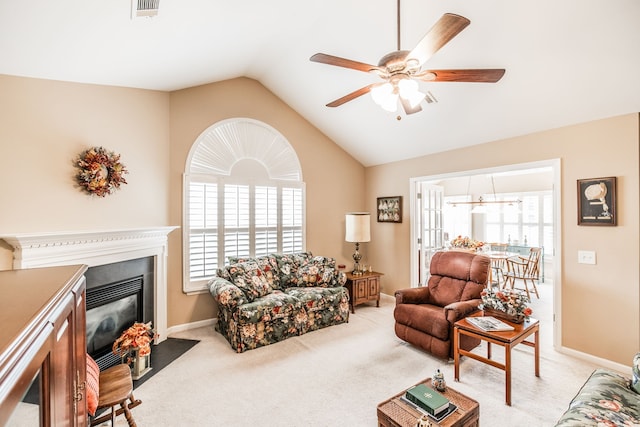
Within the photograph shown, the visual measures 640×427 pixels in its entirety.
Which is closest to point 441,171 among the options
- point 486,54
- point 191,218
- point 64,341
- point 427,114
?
point 427,114

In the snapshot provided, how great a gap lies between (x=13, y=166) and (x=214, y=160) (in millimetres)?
2089

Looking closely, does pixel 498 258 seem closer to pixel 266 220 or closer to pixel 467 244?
pixel 467 244

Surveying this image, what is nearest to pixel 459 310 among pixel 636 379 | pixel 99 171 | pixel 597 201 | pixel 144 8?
pixel 636 379

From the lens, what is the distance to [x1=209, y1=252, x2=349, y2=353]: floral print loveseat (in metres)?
3.30

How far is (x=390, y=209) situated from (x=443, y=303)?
6.66 feet

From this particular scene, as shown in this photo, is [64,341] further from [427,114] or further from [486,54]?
[427,114]

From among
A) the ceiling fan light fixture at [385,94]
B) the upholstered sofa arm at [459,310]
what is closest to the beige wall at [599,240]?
the upholstered sofa arm at [459,310]

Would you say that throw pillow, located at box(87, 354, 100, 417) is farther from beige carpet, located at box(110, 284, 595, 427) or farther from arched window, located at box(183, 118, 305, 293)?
arched window, located at box(183, 118, 305, 293)

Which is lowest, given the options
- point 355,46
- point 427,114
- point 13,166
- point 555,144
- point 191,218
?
point 191,218

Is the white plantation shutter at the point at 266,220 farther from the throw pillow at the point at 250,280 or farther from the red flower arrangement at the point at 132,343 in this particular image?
the red flower arrangement at the point at 132,343

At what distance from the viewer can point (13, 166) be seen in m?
2.26

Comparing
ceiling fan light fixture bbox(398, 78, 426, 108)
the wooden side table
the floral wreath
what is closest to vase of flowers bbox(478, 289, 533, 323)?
the wooden side table

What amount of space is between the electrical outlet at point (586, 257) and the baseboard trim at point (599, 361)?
97cm

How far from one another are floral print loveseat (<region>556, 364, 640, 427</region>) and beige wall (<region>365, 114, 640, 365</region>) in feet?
4.34
